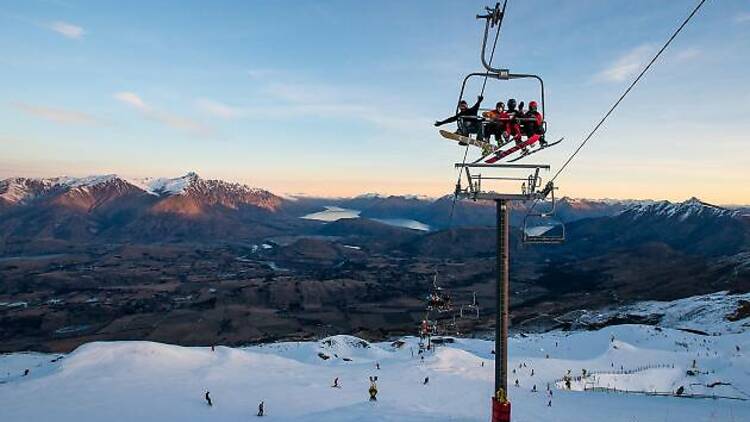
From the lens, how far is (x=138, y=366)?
38781mm

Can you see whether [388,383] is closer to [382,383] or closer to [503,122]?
[382,383]

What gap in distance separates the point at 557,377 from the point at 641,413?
14.1 m

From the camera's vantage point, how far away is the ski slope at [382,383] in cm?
2678

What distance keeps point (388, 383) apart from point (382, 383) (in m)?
0.40

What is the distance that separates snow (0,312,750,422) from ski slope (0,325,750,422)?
0.09 m

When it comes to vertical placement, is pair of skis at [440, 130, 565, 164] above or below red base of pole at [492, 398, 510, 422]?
above

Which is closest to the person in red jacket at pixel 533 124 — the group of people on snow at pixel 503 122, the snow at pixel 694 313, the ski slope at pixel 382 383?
the group of people on snow at pixel 503 122

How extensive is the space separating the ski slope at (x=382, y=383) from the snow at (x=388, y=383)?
88mm

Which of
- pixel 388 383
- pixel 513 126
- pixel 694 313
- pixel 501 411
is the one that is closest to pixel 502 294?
pixel 501 411

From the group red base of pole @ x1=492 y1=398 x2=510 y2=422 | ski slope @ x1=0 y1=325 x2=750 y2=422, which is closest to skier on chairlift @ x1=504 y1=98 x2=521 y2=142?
red base of pole @ x1=492 y1=398 x2=510 y2=422

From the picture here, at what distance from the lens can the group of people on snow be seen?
12.9 meters

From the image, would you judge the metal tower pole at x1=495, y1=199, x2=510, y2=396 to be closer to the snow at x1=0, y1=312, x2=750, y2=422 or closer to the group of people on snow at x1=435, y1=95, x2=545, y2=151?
the group of people on snow at x1=435, y1=95, x2=545, y2=151

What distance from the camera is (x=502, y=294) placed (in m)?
14.7

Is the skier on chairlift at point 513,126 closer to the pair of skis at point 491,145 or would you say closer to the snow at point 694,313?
the pair of skis at point 491,145
